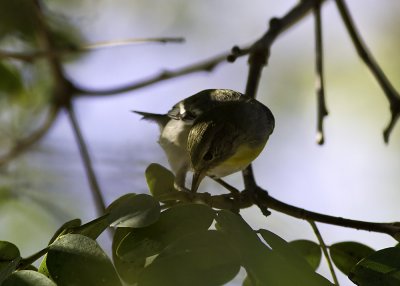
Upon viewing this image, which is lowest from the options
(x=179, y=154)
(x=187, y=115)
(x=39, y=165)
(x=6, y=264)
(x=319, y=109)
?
(x=6, y=264)

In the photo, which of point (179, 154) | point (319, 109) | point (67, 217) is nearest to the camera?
point (319, 109)

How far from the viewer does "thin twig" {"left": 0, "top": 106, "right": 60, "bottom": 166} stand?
3.49m

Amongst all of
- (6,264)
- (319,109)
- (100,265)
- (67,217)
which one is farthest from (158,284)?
(67,217)

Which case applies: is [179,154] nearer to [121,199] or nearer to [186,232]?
[121,199]

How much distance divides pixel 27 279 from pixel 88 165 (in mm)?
1933

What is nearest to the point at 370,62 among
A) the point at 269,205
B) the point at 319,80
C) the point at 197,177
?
the point at 319,80

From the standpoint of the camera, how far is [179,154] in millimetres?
2811

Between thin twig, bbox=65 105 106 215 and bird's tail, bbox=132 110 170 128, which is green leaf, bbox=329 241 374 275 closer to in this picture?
thin twig, bbox=65 105 106 215

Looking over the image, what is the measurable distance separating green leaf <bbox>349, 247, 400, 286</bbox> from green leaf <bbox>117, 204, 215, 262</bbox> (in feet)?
1.01

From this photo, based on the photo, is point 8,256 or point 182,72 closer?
point 8,256

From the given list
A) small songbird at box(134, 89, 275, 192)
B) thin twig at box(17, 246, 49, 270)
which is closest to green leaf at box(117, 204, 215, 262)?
thin twig at box(17, 246, 49, 270)

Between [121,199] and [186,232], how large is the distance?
10.5 inches

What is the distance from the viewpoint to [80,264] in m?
1.16

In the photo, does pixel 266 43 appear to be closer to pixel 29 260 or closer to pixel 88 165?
pixel 88 165
